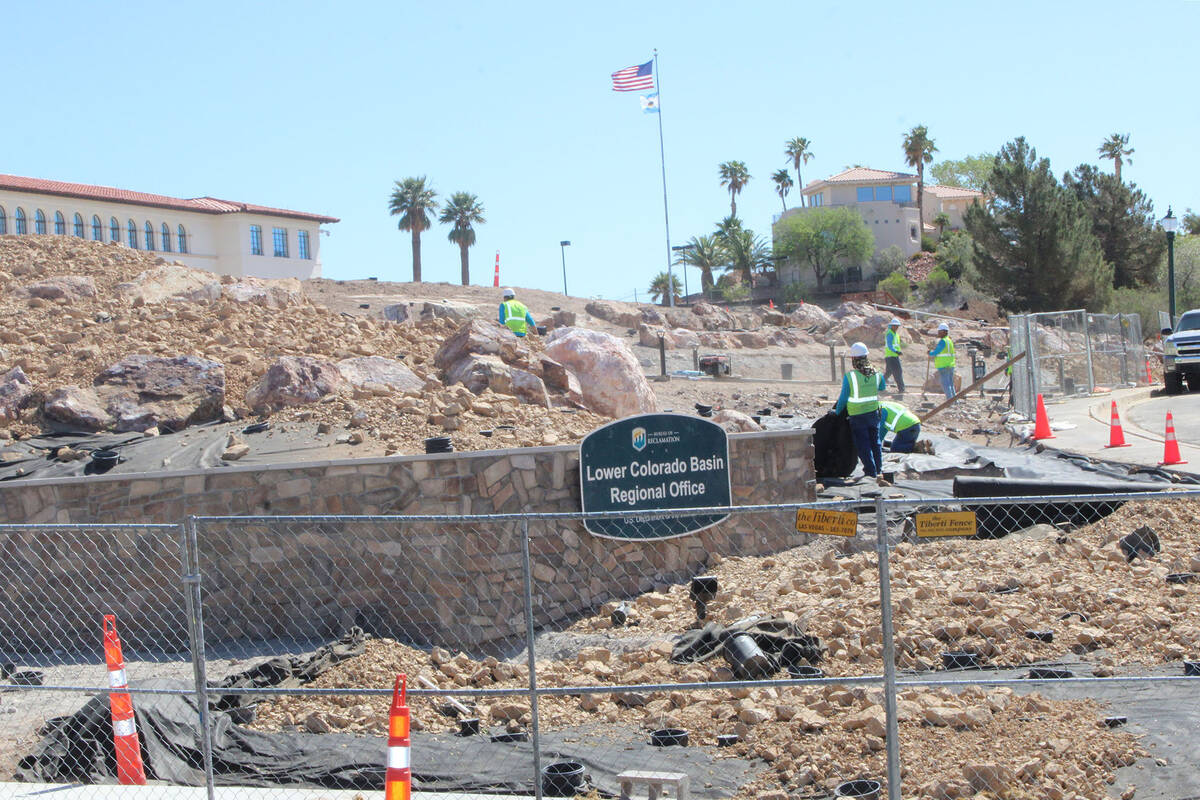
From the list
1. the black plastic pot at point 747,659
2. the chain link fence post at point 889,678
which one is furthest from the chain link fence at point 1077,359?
the chain link fence post at point 889,678

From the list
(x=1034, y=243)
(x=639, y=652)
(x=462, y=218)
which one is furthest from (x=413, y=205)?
(x=639, y=652)

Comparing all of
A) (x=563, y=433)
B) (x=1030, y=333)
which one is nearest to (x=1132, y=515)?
(x=563, y=433)

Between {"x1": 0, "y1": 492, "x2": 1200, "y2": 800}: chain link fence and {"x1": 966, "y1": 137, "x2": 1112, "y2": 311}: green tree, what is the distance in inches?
1451

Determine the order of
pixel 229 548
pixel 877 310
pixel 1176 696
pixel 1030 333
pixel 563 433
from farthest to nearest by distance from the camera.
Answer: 1. pixel 877 310
2. pixel 1030 333
3. pixel 563 433
4. pixel 229 548
5. pixel 1176 696

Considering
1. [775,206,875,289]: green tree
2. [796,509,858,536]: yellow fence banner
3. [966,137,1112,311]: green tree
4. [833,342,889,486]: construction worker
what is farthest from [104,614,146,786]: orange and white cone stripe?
[775,206,875,289]: green tree

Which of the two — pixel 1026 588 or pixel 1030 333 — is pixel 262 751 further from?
pixel 1030 333

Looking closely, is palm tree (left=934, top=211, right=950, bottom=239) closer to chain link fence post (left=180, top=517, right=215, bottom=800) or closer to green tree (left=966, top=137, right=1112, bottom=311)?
green tree (left=966, top=137, right=1112, bottom=311)

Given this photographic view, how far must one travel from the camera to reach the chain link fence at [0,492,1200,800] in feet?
18.7

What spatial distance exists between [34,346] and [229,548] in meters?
9.49

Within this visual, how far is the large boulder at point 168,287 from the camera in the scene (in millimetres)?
21016

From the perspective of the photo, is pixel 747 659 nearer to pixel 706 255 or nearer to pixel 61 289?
pixel 61 289

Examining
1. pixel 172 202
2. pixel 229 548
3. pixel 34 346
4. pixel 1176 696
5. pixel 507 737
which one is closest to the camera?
pixel 1176 696

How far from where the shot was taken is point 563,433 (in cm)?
1378

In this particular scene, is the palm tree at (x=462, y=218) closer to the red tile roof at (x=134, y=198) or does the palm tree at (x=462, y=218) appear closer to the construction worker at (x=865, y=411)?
the red tile roof at (x=134, y=198)
